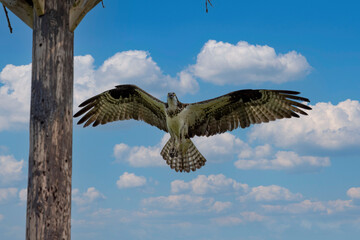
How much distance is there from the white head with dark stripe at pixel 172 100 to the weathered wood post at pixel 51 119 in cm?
256

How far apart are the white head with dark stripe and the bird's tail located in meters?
1.05

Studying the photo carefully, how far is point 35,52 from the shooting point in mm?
4781

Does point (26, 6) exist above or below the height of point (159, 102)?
above

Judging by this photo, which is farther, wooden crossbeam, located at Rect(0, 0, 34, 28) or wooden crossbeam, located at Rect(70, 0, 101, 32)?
wooden crossbeam, located at Rect(0, 0, 34, 28)

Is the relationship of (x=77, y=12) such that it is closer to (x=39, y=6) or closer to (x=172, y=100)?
(x=39, y=6)

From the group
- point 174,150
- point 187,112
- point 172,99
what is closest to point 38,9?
point 172,99

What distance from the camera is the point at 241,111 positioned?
25.2 feet

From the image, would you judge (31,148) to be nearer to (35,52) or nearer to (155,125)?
(35,52)

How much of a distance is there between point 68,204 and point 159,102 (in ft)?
11.0

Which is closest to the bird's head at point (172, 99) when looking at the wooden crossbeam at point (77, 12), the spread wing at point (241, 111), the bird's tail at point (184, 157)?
the spread wing at point (241, 111)

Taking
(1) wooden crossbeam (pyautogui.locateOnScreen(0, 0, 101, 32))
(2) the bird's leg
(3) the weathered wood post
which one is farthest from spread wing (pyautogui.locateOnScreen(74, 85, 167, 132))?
(3) the weathered wood post

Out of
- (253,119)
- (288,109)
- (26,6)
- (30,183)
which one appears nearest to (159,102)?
(253,119)

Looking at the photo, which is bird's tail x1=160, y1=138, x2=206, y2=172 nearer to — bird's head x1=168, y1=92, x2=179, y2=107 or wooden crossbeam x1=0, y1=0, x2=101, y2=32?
bird's head x1=168, y1=92, x2=179, y2=107

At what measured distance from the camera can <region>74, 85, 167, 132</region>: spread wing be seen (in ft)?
25.5
